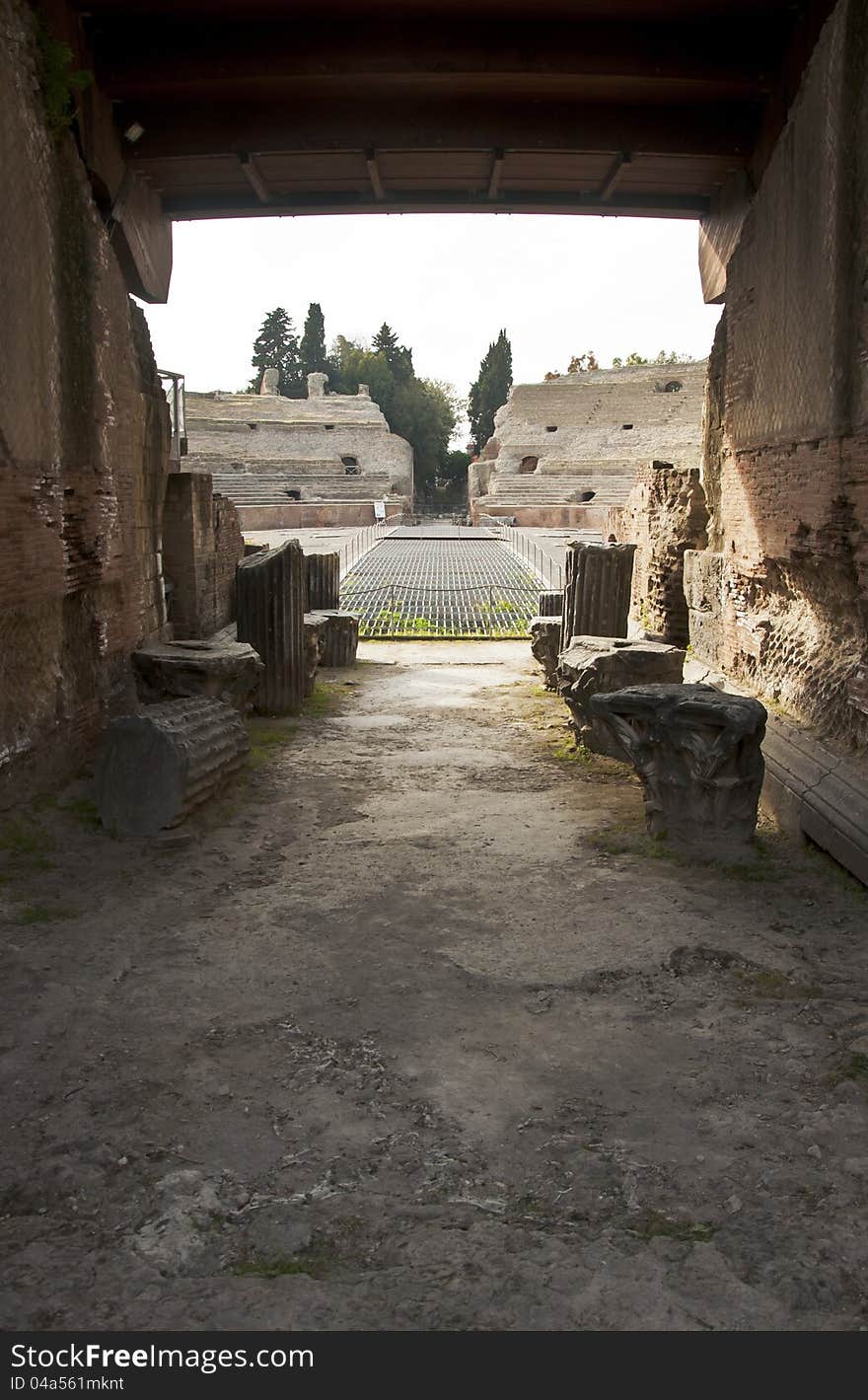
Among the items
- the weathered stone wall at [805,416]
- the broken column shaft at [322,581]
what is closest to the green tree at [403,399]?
the broken column shaft at [322,581]

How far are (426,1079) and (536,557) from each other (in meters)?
16.0

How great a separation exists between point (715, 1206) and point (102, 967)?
89.1 inches

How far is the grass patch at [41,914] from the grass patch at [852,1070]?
114 inches

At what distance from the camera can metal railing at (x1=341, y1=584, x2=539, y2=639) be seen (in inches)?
520

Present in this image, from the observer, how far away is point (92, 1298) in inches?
82.4

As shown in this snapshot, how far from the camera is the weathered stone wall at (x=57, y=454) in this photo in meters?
4.96

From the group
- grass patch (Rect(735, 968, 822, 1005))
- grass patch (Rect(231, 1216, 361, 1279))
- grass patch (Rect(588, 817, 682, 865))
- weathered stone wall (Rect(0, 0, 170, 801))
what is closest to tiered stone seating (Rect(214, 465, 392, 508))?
weathered stone wall (Rect(0, 0, 170, 801))

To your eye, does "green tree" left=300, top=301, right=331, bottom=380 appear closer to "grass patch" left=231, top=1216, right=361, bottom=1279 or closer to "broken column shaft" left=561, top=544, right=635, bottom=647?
"broken column shaft" left=561, top=544, right=635, bottom=647

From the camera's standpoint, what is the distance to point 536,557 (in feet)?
60.5

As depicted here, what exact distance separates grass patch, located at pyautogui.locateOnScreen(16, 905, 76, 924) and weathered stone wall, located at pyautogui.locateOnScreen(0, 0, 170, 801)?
905mm

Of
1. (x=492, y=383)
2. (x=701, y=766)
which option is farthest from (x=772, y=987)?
(x=492, y=383)

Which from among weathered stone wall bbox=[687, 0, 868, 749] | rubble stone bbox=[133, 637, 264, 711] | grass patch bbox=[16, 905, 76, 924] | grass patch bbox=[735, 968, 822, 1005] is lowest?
grass patch bbox=[16, 905, 76, 924]

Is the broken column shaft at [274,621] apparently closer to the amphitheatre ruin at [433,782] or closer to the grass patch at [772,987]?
the amphitheatre ruin at [433,782]

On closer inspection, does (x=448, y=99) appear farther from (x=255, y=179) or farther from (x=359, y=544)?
(x=359, y=544)
